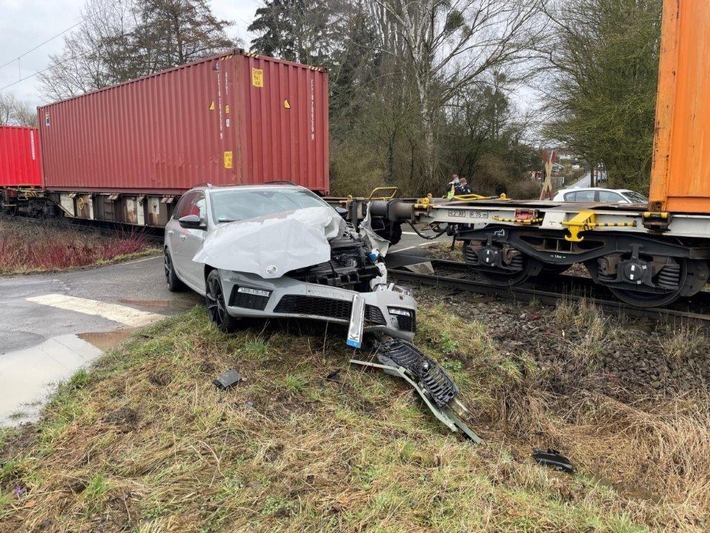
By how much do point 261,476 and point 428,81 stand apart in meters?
22.5

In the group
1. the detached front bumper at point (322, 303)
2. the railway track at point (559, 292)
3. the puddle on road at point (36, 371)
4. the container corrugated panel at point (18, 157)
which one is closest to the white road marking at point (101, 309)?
the puddle on road at point (36, 371)

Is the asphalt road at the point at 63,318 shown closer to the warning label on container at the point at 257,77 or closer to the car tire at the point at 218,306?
the car tire at the point at 218,306

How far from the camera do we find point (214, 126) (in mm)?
10703

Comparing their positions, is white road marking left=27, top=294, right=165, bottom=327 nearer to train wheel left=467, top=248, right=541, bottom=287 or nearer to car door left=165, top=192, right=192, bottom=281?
car door left=165, top=192, right=192, bottom=281

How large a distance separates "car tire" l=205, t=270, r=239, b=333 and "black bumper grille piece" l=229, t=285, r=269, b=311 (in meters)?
0.17

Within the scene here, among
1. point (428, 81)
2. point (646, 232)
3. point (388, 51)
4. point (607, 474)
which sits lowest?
point (607, 474)

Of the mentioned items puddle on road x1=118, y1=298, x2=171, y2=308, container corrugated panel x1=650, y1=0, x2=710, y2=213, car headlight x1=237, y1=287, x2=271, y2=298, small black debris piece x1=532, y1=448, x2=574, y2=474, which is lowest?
small black debris piece x1=532, y1=448, x2=574, y2=474

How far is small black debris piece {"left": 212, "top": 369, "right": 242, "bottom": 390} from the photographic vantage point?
4.04 meters

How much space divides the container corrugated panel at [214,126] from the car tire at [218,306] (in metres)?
5.30

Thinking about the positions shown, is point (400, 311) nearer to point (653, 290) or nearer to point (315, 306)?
point (315, 306)

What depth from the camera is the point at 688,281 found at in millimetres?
5980

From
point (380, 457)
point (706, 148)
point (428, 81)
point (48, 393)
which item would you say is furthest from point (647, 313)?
point (428, 81)

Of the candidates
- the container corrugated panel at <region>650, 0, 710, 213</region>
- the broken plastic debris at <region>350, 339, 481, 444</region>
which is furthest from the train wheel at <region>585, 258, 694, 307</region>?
the broken plastic debris at <region>350, 339, 481, 444</region>

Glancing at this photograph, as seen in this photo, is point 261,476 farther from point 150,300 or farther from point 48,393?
point 150,300
